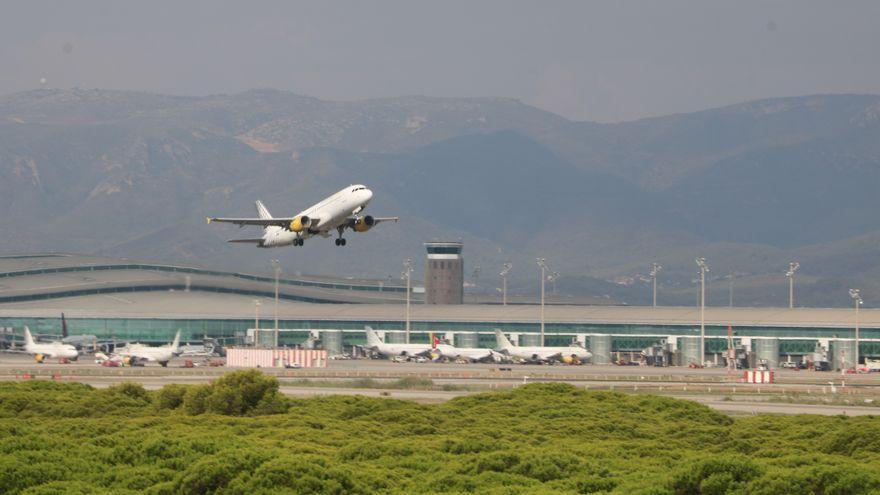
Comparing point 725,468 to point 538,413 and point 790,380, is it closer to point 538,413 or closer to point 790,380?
point 538,413

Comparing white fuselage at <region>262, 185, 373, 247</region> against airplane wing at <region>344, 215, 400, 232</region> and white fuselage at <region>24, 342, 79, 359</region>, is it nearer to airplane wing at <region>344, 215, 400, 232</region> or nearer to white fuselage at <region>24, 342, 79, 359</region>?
airplane wing at <region>344, 215, 400, 232</region>

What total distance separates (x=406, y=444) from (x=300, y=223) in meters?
44.0

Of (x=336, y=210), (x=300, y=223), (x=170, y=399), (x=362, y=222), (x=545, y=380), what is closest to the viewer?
(x=170, y=399)

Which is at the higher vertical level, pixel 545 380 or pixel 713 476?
pixel 545 380

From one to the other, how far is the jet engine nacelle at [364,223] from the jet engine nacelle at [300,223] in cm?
330

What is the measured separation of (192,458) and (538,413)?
3036 cm

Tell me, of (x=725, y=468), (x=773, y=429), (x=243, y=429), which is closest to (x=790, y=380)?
(x=773, y=429)

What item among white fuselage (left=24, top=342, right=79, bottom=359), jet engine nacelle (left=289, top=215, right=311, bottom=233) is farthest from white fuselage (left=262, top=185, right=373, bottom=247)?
white fuselage (left=24, top=342, right=79, bottom=359)

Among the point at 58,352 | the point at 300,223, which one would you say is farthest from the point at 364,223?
the point at 58,352

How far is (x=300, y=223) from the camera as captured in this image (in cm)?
10762

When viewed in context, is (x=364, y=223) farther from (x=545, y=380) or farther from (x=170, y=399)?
(x=545, y=380)

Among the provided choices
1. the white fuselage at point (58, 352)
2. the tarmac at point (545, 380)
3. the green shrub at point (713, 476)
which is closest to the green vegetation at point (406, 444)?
the green shrub at point (713, 476)

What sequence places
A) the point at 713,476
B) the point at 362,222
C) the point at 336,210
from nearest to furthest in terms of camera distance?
the point at 713,476, the point at 362,222, the point at 336,210

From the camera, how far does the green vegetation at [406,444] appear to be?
5400 cm
